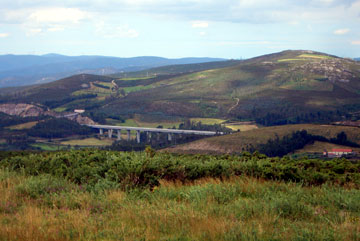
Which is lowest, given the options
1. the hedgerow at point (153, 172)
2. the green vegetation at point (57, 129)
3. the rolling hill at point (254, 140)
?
the green vegetation at point (57, 129)

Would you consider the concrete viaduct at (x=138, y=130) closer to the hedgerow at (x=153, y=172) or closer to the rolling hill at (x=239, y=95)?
the rolling hill at (x=239, y=95)

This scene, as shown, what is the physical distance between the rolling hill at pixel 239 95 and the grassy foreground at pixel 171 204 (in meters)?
94.3

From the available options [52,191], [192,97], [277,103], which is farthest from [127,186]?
[192,97]

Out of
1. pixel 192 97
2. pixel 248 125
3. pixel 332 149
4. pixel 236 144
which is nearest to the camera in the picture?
pixel 332 149

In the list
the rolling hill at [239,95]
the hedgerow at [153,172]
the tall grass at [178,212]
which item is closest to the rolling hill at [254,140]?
the rolling hill at [239,95]

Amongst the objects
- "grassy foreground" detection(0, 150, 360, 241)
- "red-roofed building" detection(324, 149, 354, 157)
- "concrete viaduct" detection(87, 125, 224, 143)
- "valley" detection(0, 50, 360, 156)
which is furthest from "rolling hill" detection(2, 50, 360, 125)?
"grassy foreground" detection(0, 150, 360, 241)

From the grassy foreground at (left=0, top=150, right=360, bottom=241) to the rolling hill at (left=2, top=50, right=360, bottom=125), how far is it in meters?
94.3

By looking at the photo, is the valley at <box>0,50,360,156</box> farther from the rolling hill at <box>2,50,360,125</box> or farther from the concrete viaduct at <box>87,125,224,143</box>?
the concrete viaduct at <box>87,125,224,143</box>

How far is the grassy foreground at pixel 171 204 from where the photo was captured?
606cm

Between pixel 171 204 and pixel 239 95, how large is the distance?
140 m

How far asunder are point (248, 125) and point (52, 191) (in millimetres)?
98173

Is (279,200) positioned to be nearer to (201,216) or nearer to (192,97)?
(201,216)

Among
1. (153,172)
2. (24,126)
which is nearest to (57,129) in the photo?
(24,126)

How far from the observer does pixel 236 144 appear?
61500mm
